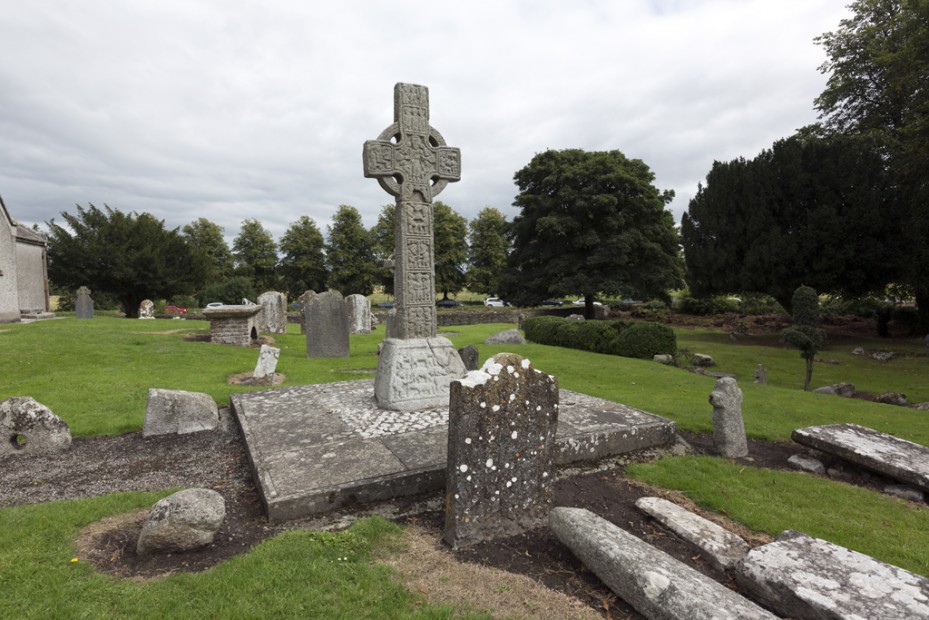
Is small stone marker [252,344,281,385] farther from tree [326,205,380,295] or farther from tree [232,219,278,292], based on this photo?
tree [232,219,278,292]

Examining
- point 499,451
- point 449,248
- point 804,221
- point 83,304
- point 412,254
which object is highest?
point 449,248

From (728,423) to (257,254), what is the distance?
169 ft

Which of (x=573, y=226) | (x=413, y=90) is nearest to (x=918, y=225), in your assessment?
(x=573, y=226)

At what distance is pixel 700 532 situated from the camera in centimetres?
351

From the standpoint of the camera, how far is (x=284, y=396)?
739cm

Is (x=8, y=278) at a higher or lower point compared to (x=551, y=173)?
lower

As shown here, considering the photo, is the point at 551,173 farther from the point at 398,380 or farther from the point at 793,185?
the point at 398,380

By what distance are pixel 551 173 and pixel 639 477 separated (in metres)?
23.9

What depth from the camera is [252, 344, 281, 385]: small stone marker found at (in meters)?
9.69

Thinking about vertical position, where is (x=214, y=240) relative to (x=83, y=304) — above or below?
above

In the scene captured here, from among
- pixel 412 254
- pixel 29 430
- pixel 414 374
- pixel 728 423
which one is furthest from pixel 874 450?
pixel 29 430

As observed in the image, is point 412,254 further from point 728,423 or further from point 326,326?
point 326,326

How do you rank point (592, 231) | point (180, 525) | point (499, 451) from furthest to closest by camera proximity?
1. point (592, 231)
2. point (499, 451)
3. point (180, 525)

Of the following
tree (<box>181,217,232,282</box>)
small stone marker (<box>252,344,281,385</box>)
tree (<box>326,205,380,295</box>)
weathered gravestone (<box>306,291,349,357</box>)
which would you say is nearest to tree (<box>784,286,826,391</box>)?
Result: small stone marker (<box>252,344,281,385</box>)
